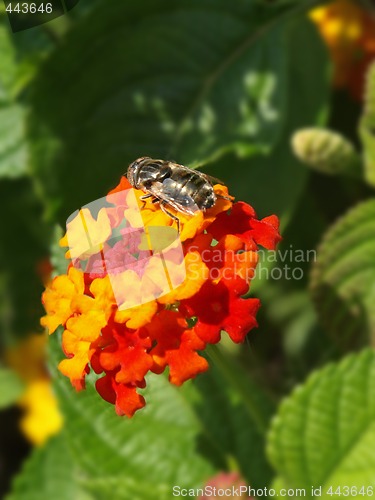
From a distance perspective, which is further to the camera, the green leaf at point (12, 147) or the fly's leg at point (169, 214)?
the green leaf at point (12, 147)

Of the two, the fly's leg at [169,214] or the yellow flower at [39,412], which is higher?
the fly's leg at [169,214]

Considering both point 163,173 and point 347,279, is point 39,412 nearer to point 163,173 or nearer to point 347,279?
point 347,279

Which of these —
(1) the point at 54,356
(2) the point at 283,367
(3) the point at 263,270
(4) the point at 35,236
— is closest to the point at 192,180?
(1) the point at 54,356

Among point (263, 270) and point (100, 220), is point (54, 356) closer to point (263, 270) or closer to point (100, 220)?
point (100, 220)

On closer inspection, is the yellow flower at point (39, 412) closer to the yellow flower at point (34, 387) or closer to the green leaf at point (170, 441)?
the yellow flower at point (34, 387)

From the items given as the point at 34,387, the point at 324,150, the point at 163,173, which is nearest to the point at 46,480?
the point at 34,387

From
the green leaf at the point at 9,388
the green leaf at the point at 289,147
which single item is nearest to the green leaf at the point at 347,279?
the green leaf at the point at 289,147

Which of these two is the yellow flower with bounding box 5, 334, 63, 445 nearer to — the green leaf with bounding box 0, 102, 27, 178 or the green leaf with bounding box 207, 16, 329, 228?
the green leaf with bounding box 0, 102, 27, 178
